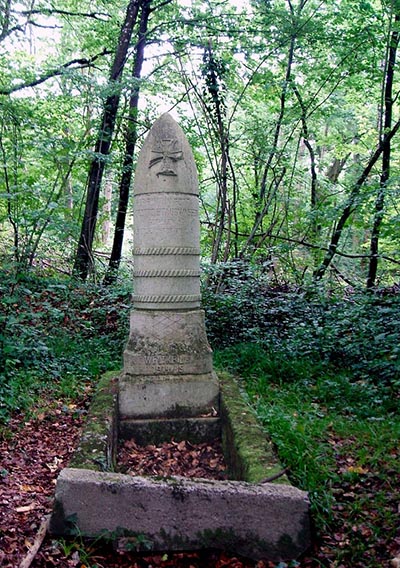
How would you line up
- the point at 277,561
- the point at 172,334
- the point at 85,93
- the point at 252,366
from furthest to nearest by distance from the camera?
1. the point at 85,93
2. the point at 252,366
3. the point at 172,334
4. the point at 277,561

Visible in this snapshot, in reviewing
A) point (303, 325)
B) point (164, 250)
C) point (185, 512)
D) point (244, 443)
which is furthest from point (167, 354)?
point (303, 325)

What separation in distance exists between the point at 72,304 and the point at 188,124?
404 centimetres

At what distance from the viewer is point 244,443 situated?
3.42 meters

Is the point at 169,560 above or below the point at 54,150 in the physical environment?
below

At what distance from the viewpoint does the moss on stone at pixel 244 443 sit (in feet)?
9.95

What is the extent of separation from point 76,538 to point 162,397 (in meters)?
1.62

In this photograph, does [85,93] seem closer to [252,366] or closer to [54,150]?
[54,150]

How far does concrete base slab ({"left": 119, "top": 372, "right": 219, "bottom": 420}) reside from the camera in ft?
14.0

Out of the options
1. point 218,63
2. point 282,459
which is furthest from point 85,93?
point 282,459

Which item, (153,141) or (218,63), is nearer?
(153,141)

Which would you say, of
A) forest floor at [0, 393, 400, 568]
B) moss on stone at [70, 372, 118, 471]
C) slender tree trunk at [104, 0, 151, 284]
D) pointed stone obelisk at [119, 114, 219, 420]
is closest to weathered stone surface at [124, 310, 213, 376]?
pointed stone obelisk at [119, 114, 219, 420]

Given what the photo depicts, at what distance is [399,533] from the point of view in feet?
9.10

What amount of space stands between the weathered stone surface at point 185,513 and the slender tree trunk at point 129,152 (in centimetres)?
691

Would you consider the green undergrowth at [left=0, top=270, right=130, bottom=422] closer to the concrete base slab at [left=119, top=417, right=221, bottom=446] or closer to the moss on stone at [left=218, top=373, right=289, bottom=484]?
the concrete base slab at [left=119, top=417, right=221, bottom=446]
